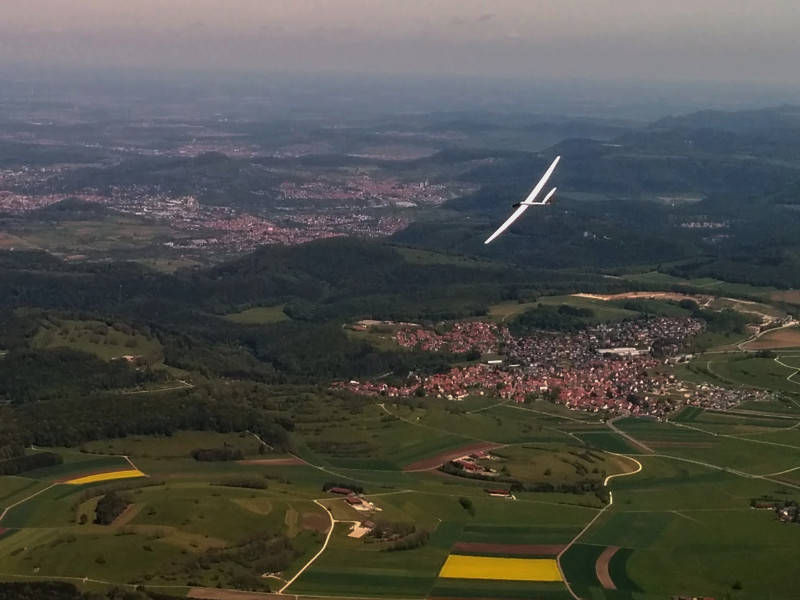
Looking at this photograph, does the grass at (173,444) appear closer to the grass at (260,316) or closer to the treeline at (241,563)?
the treeline at (241,563)

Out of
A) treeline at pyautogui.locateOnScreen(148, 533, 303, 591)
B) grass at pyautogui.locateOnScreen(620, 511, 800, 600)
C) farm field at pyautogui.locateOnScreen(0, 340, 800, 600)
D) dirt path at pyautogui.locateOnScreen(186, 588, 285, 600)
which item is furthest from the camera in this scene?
grass at pyautogui.locateOnScreen(620, 511, 800, 600)

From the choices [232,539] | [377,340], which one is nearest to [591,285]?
[377,340]

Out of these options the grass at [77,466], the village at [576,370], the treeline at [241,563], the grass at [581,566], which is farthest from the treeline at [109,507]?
the village at [576,370]

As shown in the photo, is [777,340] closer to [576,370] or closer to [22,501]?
[576,370]

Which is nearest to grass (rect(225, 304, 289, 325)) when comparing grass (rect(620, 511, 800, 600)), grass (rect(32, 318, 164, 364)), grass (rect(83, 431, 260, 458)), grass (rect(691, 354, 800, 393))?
grass (rect(32, 318, 164, 364))

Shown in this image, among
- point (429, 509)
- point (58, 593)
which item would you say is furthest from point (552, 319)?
point (58, 593)

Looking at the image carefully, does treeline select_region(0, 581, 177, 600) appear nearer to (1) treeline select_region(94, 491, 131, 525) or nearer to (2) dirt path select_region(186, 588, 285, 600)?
(2) dirt path select_region(186, 588, 285, 600)
